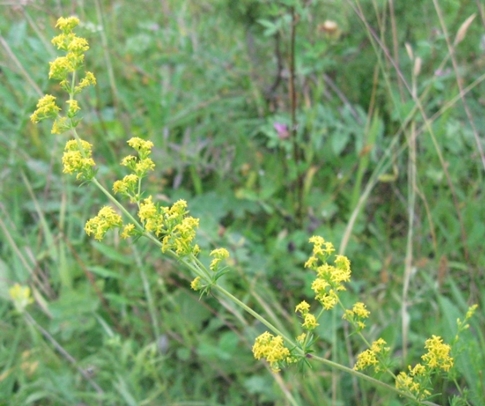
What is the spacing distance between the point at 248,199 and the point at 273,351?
133cm

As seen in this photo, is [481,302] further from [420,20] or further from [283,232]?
[420,20]

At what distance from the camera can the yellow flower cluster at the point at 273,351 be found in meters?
0.93

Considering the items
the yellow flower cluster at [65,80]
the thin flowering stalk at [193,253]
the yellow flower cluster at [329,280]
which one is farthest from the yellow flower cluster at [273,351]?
the yellow flower cluster at [65,80]

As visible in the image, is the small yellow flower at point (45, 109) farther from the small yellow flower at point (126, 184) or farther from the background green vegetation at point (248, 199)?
the background green vegetation at point (248, 199)

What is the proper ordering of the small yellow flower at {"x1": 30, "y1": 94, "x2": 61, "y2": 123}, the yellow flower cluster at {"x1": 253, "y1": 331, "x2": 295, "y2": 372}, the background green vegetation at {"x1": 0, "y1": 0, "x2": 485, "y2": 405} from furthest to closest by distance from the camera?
the background green vegetation at {"x1": 0, "y1": 0, "x2": 485, "y2": 405} → the small yellow flower at {"x1": 30, "y1": 94, "x2": 61, "y2": 123} → the yellow flower cluster at {"x1": 253, "y1": 331, "x2": 295, "y2": 372}

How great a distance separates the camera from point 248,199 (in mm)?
2238

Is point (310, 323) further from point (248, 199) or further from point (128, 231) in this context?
point (248, 199)

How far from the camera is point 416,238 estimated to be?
215 centimetres

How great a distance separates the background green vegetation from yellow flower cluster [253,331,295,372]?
2.55ft

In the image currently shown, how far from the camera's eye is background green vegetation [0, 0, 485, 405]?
72.8 inches

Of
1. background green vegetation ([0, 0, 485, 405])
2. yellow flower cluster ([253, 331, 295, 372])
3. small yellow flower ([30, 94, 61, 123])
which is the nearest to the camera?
yellow flower cluster ([253, 331, 295, 372])

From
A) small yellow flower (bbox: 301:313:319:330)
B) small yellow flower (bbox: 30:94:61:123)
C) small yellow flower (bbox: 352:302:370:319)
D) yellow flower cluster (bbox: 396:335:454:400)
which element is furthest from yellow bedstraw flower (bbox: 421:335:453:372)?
small yellow flower (bbox: 30:94:61:123)

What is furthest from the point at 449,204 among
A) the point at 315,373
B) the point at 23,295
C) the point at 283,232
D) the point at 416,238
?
the point at 23,295

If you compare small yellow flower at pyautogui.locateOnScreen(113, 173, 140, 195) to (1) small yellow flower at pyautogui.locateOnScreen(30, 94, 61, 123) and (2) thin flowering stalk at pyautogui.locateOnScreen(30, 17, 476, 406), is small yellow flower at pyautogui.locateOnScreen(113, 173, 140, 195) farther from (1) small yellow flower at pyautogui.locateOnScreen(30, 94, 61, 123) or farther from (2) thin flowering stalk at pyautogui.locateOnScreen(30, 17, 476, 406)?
(1) small yellow flower at pyautogui.locateOnScreen(30, 94, 61, 123)
